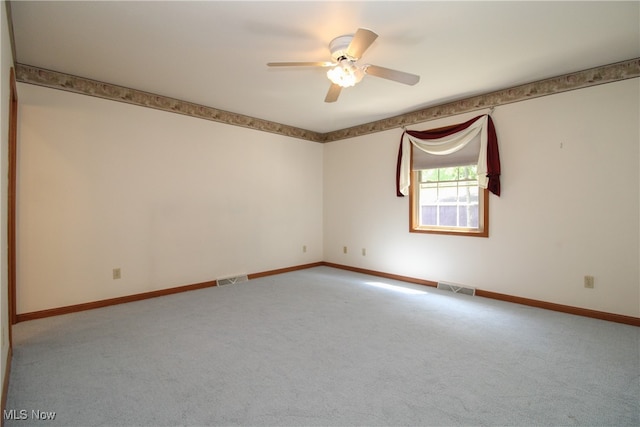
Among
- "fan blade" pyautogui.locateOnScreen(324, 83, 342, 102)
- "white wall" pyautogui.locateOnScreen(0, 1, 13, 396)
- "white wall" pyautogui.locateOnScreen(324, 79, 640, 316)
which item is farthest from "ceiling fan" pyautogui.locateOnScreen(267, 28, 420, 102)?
"white wall" pyautogui.locateOnScreen(324, 79, 640, 316)

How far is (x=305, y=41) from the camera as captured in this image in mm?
2533

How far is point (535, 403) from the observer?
175 cm

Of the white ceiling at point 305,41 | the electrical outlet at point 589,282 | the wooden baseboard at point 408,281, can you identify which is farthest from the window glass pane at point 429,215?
the electrical outlet at point 589,282

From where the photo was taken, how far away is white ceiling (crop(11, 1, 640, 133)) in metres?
2.14

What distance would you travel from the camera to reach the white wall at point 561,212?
116 inches

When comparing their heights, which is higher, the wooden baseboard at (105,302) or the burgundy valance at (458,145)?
the burgundy valance at (458,145)

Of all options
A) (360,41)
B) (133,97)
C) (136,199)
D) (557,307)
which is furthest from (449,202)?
(133,97)

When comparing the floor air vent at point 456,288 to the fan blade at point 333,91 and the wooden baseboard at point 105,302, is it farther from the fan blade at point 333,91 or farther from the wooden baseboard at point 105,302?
the wooden baseboard at point 105,302

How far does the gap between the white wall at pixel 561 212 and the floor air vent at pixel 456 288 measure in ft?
0.29

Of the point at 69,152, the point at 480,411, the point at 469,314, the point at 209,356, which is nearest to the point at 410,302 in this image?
the point at 469,314

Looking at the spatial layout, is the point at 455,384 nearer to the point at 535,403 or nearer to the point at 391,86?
the point at 535,403

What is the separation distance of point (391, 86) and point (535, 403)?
3120mm

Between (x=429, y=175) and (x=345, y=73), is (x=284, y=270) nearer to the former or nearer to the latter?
(x=429, y=175)

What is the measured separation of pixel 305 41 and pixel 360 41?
665 mm
